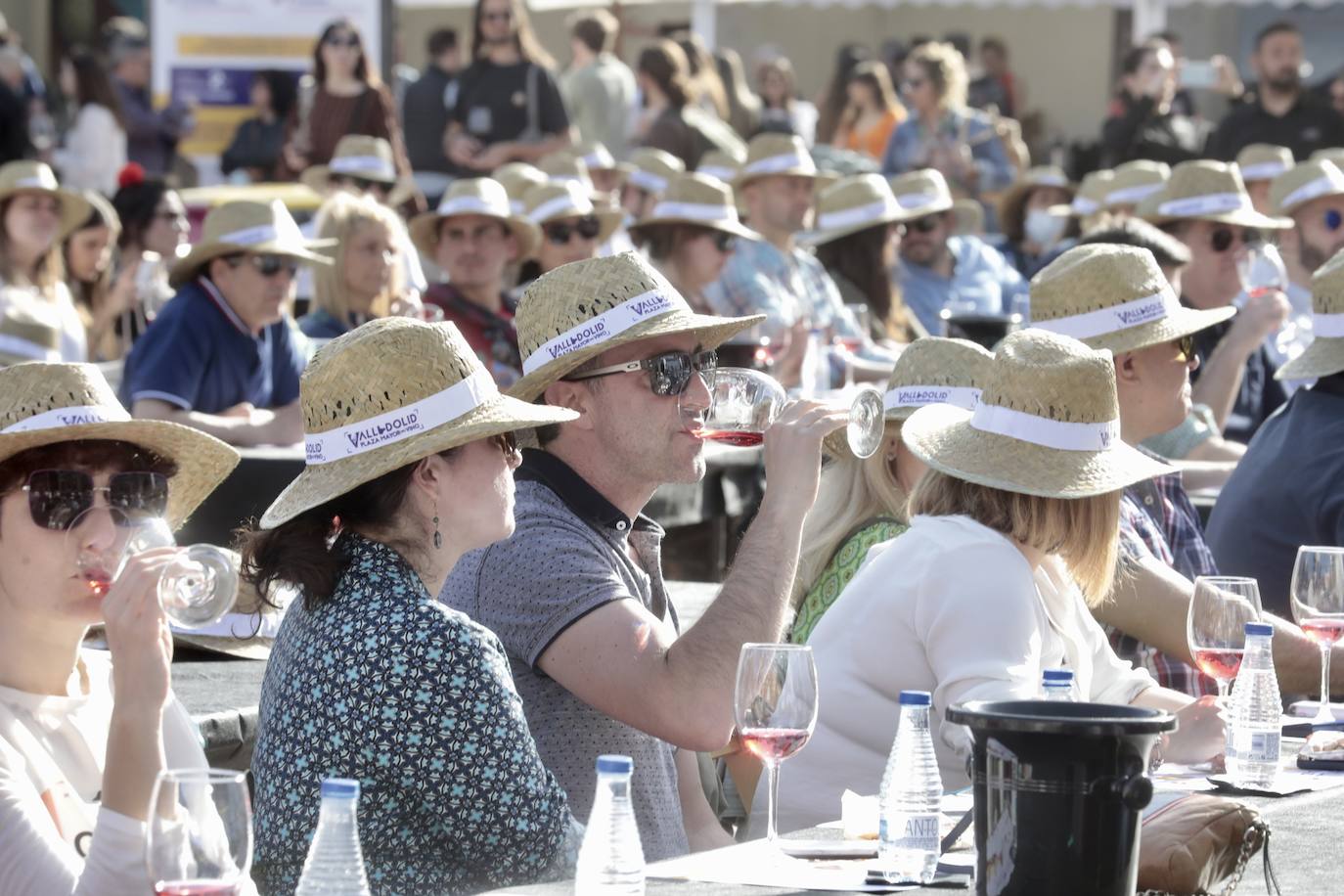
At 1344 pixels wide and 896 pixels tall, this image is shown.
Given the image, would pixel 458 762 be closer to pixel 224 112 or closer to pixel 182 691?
pixel 182 691

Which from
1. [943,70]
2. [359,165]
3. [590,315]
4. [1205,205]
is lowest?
[590,315]

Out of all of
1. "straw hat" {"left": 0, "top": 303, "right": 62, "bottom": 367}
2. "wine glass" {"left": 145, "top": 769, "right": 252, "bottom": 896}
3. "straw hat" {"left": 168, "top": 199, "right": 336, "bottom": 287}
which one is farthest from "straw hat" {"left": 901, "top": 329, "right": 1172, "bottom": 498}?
"straw hat" {"left": 0, "top": 303, "right": 62, "bottom": 367}

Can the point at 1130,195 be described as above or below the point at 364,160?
below

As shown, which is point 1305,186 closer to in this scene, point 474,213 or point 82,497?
point 474,213

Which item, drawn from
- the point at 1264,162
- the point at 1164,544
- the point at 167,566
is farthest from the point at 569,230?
the point at 167,566

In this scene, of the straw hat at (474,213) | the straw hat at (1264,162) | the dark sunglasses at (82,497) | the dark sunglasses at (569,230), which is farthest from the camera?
the straw hat at (1264,162)

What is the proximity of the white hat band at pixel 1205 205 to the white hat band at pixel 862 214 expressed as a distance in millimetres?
1632

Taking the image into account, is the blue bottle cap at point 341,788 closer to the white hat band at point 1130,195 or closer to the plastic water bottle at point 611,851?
the plastic water bottle at point 611,851

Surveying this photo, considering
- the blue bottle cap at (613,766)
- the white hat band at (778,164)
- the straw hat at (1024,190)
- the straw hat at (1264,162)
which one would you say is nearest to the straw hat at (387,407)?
the blue bottle cap at (613,766)

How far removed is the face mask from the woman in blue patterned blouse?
10.6 m

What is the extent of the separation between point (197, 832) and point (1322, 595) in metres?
2.63

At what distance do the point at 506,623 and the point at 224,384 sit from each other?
14.9 ft

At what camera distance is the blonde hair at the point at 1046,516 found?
3.95 m

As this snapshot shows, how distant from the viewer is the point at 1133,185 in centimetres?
1219
